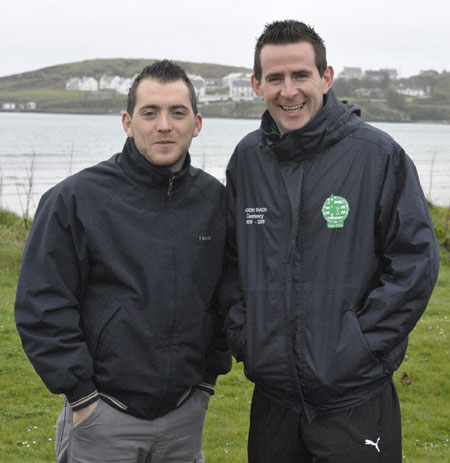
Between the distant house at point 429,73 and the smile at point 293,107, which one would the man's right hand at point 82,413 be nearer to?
the smile at point 293,107

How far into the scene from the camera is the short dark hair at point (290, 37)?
3523 mm

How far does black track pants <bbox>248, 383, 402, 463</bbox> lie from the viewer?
3352 millimetres

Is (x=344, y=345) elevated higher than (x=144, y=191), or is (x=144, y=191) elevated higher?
(x=144, y=191)

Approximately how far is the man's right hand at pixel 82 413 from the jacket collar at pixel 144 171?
3.69 feet

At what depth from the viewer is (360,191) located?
338 cm

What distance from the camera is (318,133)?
3.41 metres

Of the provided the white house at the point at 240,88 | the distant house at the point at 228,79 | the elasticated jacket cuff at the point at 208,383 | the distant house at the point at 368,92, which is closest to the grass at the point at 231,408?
the elasticated jacket cuff at the point at 208,383

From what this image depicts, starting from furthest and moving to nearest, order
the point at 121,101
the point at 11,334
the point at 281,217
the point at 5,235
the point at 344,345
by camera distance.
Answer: the point at 121,101 < the point at 5,235 < the point at 11,334 < the point at 281,217 < the point at 344,345

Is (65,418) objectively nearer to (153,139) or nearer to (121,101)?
(153,139)

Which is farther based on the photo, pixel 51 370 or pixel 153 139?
pixel 153 139

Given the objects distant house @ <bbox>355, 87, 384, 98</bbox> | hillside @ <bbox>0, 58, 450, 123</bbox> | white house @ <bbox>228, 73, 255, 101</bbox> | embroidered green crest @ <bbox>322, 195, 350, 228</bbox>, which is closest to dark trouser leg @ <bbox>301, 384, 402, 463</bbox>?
embroidered green crest @ <bbox>322, 195, 350, 228</bbox>

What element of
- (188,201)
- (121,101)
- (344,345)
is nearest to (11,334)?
(188,201)

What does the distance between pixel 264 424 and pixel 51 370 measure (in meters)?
1.11

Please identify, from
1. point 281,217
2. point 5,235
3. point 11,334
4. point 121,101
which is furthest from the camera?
point 121,101
